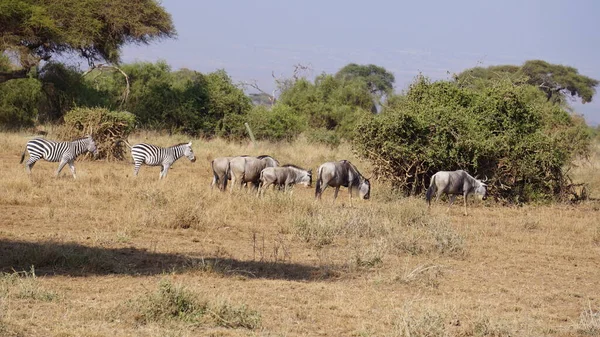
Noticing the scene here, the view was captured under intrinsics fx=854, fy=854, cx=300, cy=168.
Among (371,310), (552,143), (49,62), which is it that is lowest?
(371,310)

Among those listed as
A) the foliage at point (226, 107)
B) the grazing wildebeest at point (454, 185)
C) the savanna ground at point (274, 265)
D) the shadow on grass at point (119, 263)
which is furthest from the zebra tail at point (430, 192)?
the foliage at point (226, 107)

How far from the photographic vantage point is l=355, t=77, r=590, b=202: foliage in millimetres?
17875

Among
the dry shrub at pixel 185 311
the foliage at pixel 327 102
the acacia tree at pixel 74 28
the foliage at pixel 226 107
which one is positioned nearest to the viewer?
the dry shrub at pixel 185 311

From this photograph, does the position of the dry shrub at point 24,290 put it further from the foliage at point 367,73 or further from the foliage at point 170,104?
the foliage at point 367,73

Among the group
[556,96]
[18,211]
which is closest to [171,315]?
[18,211]

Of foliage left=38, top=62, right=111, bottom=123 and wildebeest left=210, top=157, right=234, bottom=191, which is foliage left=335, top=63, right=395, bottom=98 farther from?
wildebeest left=210, top=157, right=234, bottom=191

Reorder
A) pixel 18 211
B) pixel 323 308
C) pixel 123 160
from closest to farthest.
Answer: pixel 323 308, pixel 18 211, pixel 123 160

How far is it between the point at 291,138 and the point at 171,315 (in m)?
24.4

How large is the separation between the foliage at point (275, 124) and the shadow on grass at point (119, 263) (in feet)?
69.4

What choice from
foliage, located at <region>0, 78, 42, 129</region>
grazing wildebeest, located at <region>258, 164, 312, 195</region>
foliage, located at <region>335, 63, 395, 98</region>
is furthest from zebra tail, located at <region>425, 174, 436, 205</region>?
foliage, located at <region>335, 63, 395, 98</region>

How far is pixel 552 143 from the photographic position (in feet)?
60.1

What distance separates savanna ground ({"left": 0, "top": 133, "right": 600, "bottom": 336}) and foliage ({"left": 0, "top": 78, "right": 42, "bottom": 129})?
484 inches

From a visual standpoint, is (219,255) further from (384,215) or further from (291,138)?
(291,138)

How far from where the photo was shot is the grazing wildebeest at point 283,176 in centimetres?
1591
